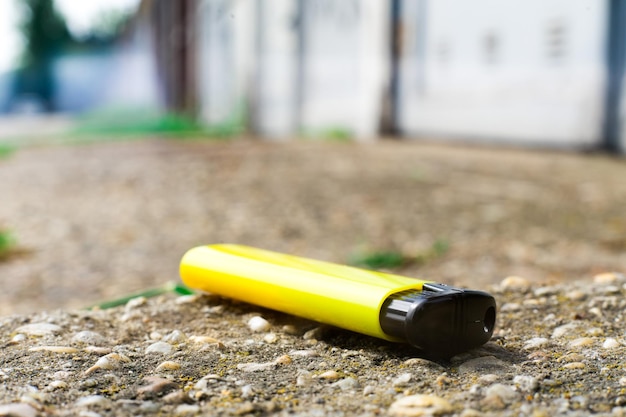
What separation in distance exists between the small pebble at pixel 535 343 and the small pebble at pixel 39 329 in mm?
784

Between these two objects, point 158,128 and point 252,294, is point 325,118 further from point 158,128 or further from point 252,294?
point 252,294

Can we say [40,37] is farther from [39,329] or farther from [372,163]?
[39,329]

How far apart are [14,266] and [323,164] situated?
226cm

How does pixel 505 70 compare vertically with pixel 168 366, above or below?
above

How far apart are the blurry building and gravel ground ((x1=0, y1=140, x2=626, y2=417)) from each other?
0.42 m

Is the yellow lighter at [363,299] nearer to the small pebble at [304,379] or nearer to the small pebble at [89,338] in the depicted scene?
the small pebble at [304,379]

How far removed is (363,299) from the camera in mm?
1238

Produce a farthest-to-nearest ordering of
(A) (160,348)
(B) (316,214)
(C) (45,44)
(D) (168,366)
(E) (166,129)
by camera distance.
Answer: (C) (45,44), (E) (166,129), (B) (316,214), (A) (160,348), (D) (168,366)

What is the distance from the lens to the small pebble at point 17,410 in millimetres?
990

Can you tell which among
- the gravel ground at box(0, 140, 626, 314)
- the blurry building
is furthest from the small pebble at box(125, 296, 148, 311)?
the blurry building

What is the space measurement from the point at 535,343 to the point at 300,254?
6.63 ft

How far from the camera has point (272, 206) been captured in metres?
4.09

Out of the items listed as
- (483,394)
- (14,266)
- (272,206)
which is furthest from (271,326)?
(272,206)

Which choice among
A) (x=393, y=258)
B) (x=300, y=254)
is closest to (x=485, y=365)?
(x=393, y=258)
